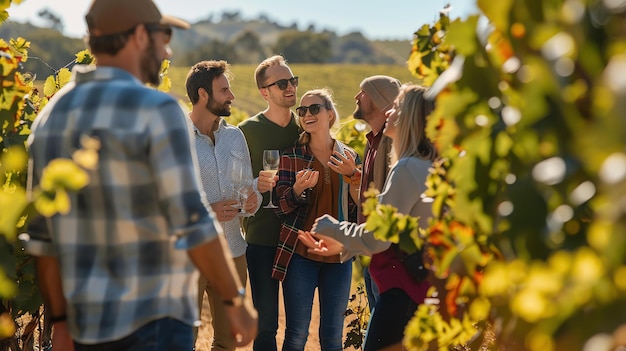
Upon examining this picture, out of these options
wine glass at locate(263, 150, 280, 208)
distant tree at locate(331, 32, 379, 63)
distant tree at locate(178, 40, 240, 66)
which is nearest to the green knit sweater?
wine glass at locate(263, 150, 280, 208)

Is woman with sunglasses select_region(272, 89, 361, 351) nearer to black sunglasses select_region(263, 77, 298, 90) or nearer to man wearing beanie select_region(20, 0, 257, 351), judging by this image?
black sunglasses select_region(263, 77, 298, 90)

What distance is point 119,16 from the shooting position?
8.36 ft

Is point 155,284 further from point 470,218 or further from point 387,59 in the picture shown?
point 387,59

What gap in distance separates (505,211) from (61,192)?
88cm

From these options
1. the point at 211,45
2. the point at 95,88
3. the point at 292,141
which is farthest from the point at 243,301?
the point at 211,45

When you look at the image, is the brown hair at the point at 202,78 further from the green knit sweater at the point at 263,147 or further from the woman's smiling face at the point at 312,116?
the woman's smiling face at the point at 312,116

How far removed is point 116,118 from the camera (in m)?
2.38

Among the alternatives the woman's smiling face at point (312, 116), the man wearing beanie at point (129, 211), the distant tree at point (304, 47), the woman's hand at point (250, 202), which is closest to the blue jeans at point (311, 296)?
the woman's hand at point (250, 202)

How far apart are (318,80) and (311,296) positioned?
52.4 meters

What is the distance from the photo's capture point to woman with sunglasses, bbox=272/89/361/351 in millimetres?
5137

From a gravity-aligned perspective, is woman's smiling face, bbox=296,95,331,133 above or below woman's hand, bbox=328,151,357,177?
above

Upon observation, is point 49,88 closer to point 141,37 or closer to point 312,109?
point 312,109

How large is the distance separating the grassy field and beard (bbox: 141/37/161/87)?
147 feet

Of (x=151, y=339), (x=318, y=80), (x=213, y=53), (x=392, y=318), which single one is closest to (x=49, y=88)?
(x=392, y=318)
